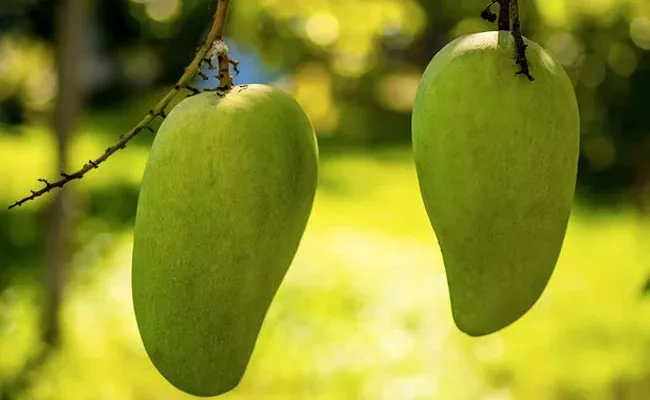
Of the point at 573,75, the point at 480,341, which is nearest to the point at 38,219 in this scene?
the point at 480,341

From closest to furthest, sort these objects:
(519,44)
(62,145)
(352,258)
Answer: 1. (519,44)
2. (62,145)
3. (352,258)

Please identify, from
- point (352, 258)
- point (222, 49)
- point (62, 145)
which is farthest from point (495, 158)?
point (352, 258)

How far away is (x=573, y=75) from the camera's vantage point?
5406mm

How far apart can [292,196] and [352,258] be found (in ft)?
11.8

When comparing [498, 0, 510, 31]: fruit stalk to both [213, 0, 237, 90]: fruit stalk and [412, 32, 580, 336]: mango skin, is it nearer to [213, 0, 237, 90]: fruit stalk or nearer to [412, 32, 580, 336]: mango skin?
[412, 32, 580, 336]: mango skin

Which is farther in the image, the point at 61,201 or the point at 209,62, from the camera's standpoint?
the point at 61,201

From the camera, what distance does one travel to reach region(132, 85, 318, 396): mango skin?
0.57 metres

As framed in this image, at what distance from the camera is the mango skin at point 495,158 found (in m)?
0.55

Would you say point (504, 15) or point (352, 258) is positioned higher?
point (504, 15)

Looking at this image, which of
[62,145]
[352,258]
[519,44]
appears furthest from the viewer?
[352,258]

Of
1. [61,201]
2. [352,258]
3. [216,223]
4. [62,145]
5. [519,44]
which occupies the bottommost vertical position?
[352,258]

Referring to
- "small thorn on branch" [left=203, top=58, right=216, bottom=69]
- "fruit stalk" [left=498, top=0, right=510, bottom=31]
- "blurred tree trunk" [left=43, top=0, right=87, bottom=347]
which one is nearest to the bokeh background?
"blurred tree trunk" [left=43, top=0, right=87, bottom=347]

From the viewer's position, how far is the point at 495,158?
0.55 metres

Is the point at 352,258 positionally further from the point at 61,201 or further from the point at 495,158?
the point at 495,158
